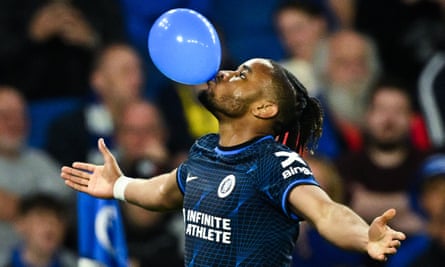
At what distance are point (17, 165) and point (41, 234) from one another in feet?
2.71

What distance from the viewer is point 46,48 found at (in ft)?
30.3

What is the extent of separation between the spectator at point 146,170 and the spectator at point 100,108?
13cm

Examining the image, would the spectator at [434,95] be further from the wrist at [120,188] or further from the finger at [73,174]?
the finger at [73,174]

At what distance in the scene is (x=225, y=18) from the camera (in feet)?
33.3

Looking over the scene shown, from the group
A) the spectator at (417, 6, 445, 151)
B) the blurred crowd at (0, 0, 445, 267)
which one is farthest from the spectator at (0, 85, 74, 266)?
the spectator at (417, 6, 445, 151)

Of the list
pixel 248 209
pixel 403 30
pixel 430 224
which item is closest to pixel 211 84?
pixel 248 209

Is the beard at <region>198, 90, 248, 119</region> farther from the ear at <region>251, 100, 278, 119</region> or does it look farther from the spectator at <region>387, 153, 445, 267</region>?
the spectator at <region>387, 153, 445, 267</region>

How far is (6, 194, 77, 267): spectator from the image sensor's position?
7.99 m

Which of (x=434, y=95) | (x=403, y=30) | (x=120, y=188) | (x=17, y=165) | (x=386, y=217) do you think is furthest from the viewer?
(x=403, y=30)

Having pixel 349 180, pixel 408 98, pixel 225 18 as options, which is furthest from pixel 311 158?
pixel 225 18

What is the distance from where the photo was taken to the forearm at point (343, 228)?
4.25 metres

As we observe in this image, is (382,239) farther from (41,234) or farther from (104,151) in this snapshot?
(41,234)

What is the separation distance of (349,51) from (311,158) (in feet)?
4.54

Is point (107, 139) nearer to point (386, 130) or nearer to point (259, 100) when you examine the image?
point (386, 130)
